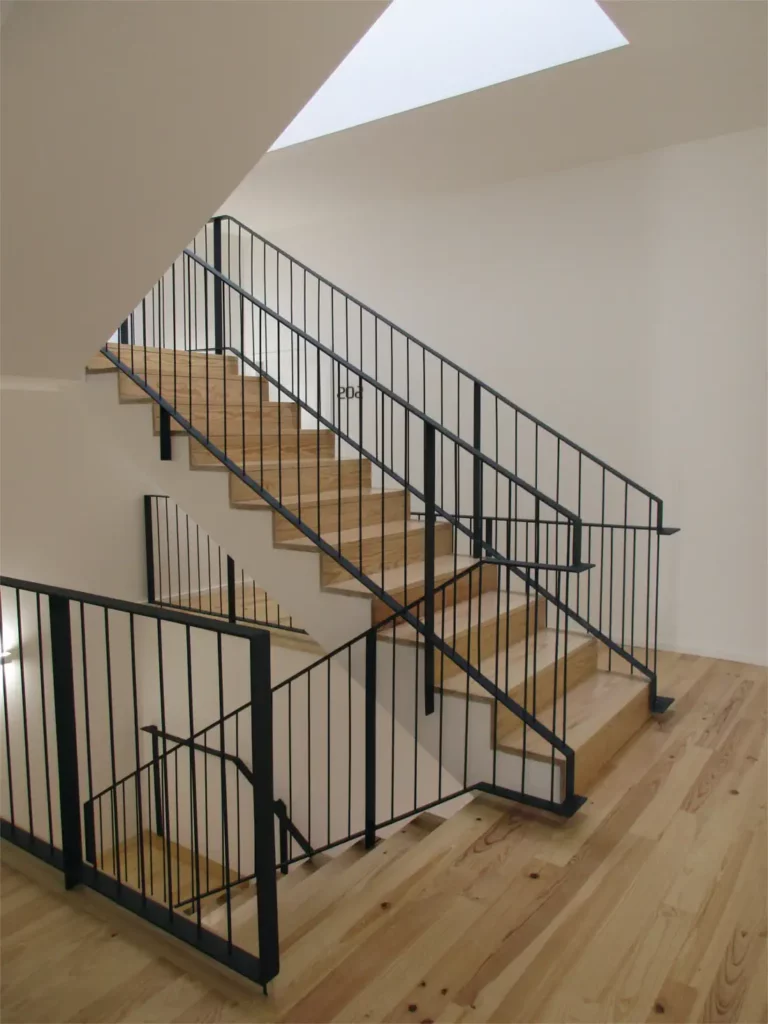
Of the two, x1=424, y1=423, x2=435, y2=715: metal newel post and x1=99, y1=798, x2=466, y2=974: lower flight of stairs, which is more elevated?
x1=424, y1=423, x2=435, y2=715: metal newel post

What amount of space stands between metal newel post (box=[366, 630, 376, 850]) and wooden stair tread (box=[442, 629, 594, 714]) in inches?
13.1

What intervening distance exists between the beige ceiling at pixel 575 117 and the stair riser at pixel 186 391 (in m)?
1.64

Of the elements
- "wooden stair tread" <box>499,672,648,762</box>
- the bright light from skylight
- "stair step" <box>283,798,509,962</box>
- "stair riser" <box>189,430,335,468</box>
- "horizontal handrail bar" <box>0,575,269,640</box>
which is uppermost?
the bright light from skylight

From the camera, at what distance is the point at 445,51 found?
13.9 ft

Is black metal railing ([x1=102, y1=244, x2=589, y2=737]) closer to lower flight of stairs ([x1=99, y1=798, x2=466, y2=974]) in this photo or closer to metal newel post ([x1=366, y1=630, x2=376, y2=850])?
metal newel post ([x1=366, y1=630, x2=376, y2=850])

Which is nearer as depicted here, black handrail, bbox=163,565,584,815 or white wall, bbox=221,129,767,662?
black handrail, bbox=163,565,584,815

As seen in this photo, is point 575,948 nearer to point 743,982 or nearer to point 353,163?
point 743,982

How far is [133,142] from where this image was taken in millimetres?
2535

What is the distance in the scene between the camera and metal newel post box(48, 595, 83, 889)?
2.42 metres

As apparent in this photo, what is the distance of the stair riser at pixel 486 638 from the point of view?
3.48 meters

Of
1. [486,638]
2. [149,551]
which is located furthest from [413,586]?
[149,551]

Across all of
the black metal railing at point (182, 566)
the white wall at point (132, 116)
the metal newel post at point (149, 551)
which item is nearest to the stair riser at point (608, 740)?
the white wall at point (132, 116)

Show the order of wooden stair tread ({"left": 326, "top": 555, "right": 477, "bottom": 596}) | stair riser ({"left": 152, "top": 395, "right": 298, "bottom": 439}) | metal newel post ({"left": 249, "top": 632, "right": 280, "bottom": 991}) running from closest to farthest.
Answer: metal newel post ({"left": 249, "top": 632, "right": 280, "bottom": 991})
wooden stair tread ({"left": 326, "top": 555, "right": 477, "bottom": 596})
stair riser ({"left": 152, "top": 395, "right": 298, "bottom": 439})

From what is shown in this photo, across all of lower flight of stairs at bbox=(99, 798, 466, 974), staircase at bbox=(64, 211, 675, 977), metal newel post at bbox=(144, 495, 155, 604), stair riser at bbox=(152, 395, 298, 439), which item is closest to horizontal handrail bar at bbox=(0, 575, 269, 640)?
staircase at bbox=(64, 211, 675, 977)
